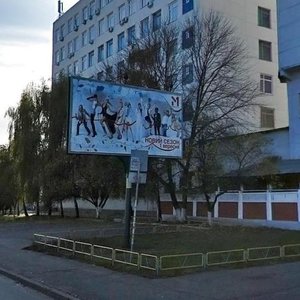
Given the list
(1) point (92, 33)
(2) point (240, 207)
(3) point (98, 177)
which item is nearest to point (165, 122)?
(2) point (240, 207)

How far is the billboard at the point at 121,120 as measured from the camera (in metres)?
17.4

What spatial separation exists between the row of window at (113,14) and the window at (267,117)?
11776 millimetres

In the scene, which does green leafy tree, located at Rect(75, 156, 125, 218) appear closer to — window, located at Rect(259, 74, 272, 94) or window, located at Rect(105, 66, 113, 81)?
window, located at Rect(105, 66, 113, 81)

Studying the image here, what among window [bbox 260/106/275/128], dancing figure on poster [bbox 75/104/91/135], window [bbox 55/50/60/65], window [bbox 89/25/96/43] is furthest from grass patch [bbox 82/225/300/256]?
window [bbox 55/50/60/65]

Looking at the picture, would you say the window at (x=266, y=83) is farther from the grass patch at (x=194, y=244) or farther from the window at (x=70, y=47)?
the window at (x=70, y=47)

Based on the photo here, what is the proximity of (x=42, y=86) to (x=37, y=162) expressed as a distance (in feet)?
24.0

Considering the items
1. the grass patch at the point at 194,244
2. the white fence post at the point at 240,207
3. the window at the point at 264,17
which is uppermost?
the window at the point at 264,17

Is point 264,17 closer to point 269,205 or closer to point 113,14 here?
point 113,14

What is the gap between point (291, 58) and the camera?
109 ft

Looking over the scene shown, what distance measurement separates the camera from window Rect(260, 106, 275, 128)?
164 feet

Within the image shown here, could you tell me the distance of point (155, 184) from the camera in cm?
3344

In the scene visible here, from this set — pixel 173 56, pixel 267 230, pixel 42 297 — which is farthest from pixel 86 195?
pixel 42 297

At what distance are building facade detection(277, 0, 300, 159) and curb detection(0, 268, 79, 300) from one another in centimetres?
2322

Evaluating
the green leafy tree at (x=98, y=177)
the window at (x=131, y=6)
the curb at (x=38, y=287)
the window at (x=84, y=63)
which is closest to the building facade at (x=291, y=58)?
the green leafy tree at (x=98, y=177)
